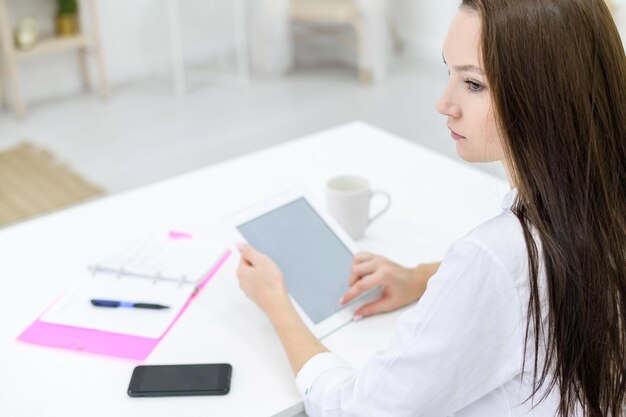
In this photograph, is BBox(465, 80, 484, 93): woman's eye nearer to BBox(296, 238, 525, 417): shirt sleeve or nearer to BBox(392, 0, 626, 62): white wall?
BBox(296, 238, 525, 417): shirt sleeve

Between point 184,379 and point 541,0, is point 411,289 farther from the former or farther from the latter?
point 541,0

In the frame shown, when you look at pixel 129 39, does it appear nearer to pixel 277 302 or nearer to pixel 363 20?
pixel 363 20

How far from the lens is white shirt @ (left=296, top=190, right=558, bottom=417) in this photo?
918mm

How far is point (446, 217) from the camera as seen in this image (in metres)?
1.61

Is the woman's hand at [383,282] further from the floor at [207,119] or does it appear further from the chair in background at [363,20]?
the chair in background at [363,20]

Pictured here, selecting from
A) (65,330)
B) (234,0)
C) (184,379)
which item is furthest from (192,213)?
(234,0)

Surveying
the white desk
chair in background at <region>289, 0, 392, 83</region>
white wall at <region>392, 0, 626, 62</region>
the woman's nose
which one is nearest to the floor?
chair in background at <region>289, 0, 392, 83</region>

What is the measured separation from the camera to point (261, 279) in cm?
131

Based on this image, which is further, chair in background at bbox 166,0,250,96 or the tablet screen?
chair in background at bbox 166,0,250,96

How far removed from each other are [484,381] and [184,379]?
440 millimetres

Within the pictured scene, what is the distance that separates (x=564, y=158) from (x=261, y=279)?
56cm

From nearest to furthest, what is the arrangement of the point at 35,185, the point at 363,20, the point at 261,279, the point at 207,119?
the point at 261,279 < the point at 35,185 < the point at 207,119 < the point at 363,20

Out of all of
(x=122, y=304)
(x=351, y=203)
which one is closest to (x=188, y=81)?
(x=351, y=203)

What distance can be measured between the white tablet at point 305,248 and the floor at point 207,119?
2111mm
